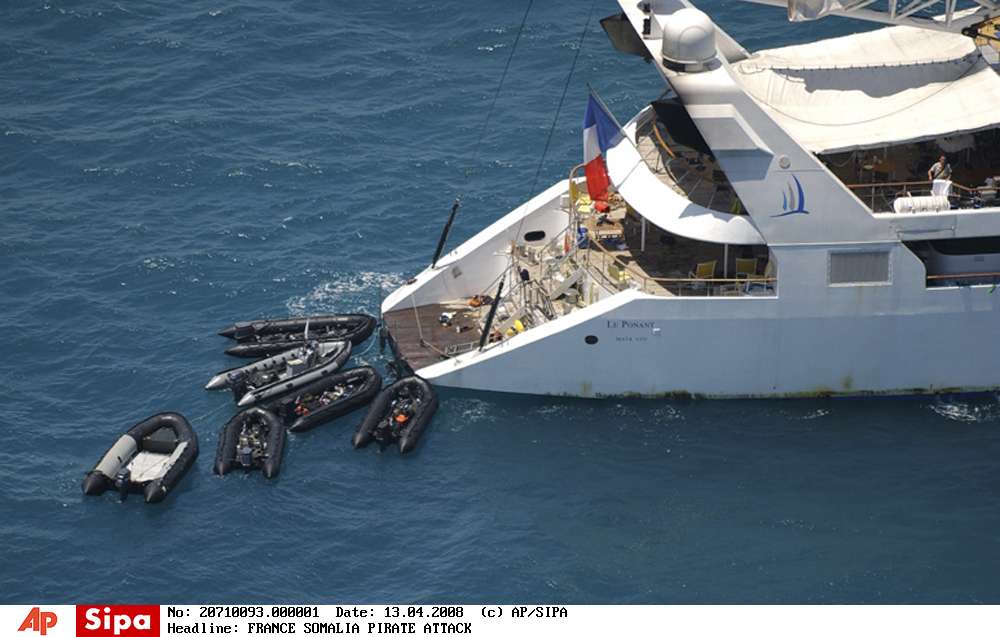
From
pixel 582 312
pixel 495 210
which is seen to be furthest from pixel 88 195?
pixel 582 312

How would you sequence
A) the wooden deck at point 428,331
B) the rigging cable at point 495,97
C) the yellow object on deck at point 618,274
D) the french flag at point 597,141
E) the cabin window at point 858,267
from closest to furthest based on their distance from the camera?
the cabin window at point 858,267, the yellow object on deck at point 618,274, the wooden deck at point 428,331, the french flag at point 597,141, the rigging cable at point 495,97

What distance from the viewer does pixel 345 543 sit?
4534 centimetres

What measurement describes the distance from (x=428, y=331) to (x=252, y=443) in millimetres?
7264

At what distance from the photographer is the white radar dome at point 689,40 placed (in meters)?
48.2

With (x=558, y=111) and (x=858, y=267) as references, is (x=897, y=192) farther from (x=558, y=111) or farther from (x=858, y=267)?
(x=558, y=111)

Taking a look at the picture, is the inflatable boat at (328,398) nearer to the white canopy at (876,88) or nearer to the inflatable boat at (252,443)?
the inflatable boat at (252,443)

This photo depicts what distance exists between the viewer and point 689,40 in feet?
158

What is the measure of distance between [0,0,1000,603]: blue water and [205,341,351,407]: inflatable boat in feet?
2.59

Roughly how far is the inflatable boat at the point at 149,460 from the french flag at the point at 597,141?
1422 cm

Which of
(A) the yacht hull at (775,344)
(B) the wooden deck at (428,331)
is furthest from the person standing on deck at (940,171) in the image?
(B) the wooden deck at (428,331)

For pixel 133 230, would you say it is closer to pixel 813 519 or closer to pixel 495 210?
pixel 495 210

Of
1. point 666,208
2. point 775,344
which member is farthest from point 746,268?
point 666,208

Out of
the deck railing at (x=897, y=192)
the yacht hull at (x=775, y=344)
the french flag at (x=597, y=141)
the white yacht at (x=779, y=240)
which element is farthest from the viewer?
the french flag at (x=597, y=141)

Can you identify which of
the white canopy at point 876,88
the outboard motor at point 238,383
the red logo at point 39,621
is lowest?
the red logo at point 39,621
